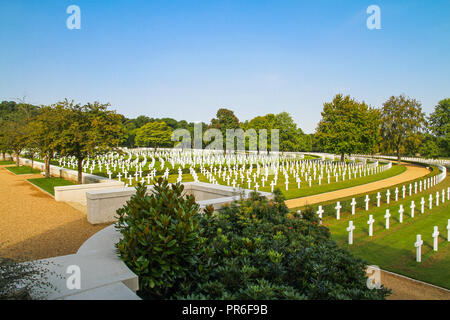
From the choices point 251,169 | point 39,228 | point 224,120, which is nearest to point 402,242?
point 39,228

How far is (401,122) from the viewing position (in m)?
47.0

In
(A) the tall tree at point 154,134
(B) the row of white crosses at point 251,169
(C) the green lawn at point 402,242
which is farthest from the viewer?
(A) the tall tree at point 154,134

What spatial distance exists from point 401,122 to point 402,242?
4419 centimetres

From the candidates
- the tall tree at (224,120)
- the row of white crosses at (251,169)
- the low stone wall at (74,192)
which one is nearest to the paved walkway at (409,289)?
the row of white crosses at (251,169)

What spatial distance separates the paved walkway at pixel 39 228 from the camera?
6.86 m

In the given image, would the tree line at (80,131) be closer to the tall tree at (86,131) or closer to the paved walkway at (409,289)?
the tall tree at (86,131)

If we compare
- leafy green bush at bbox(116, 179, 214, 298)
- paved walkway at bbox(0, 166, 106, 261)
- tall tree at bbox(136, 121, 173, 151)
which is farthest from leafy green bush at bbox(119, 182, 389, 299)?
tall tree at bbox(136, 121, 173, 151)

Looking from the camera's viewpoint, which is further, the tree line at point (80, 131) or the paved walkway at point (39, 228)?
the tree line at point (80, 131)

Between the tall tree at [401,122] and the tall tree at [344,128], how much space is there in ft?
30.0

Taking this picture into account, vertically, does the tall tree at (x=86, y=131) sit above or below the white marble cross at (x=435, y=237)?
above

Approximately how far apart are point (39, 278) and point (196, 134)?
6579 cm

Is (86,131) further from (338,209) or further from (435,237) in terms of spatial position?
(435,237)

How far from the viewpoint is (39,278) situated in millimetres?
3451
